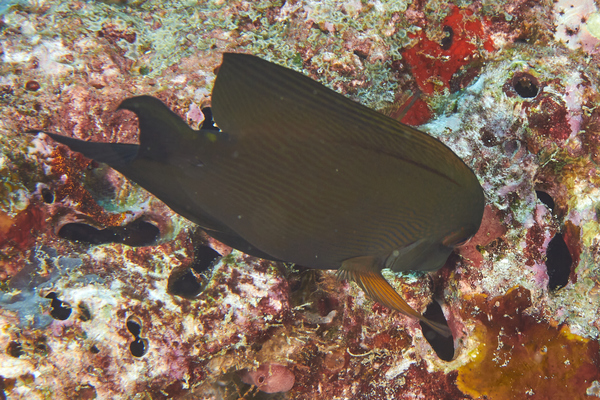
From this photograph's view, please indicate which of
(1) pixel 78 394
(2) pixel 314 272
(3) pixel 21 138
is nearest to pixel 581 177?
(2) pixel 314 272

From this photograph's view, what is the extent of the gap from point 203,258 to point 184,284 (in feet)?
0.94

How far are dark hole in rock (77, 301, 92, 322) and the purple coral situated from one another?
4.89ft

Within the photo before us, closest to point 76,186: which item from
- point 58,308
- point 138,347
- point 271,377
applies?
point 58,308

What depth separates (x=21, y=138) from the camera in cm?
242

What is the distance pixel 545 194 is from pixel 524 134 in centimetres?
63

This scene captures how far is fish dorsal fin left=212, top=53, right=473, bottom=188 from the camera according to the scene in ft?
4.77

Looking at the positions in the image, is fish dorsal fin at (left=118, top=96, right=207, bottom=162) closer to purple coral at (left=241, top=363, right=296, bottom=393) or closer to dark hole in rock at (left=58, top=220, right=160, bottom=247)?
dark hole in rock at (left=58, top=220, right=160, bottom=247)

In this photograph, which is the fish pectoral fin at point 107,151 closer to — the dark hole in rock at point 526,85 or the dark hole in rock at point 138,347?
the dark hole in rock at point 138,347

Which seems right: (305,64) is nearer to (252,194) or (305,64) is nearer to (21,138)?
(252,194)

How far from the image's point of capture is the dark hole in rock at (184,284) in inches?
100.0

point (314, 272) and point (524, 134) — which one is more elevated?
point (524, 134)

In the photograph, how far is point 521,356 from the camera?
2.42m

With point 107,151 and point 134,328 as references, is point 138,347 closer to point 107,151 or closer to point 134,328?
point 134,328

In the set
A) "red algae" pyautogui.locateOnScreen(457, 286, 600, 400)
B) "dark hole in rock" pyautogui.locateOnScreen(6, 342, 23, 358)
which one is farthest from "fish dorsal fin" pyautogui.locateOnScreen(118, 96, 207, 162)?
"red algae" pyautogui.locateOnScreen(457, 286, 600, 400)
